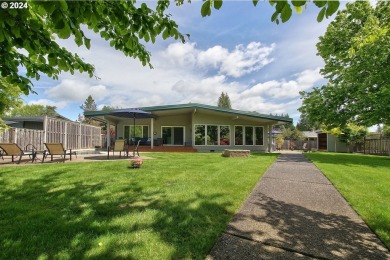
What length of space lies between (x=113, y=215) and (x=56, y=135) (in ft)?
45.3

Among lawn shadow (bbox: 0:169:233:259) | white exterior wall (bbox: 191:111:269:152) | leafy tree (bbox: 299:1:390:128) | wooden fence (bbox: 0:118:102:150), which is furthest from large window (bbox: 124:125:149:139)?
lawn shadow (bbox: 0:169:233:259)

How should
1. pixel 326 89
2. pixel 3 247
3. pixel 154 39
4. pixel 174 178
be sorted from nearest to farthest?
pixel 3 247
pixel 154 39
pixel 174 178
pixel 326 89

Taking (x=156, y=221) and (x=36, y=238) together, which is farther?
(x=156, y=221)

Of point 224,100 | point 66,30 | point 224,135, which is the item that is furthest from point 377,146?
point 224,100

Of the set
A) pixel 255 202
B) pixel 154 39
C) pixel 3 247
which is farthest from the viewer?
pixel 255 202

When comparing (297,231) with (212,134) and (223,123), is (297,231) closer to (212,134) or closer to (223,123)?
(212,134)

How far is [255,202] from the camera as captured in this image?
4.32 m

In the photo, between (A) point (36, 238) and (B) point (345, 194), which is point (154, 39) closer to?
(A) point (36, 238)

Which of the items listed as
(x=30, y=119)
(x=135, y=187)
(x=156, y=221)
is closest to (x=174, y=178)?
(x=135, y=187)

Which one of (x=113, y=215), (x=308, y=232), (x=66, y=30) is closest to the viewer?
(x=66, y=30)

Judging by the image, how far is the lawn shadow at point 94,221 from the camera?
2.48m

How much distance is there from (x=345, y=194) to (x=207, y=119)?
51.9 ft

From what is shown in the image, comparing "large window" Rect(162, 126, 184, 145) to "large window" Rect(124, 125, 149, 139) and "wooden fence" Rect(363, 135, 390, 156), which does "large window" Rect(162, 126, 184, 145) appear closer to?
"large window" Rect(124, 125, 149, 139)

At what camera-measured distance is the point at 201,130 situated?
2044cm
